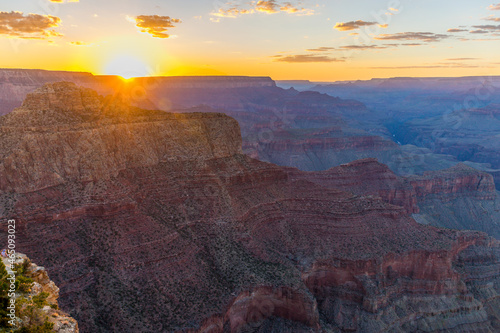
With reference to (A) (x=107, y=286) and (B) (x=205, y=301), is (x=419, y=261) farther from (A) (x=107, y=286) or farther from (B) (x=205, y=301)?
(A) (x=107, y=286)

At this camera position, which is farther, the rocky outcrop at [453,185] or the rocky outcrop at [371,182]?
the rocky outcrop at [453,185]

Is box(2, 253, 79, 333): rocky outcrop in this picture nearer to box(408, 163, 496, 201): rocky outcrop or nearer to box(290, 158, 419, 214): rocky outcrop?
box(290, 158, 419, 214): rocky outcrop

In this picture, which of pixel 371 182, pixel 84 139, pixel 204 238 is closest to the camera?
pixel 84 139

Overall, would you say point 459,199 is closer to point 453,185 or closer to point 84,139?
point 453,185

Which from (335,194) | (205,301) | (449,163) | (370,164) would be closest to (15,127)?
(205,301)

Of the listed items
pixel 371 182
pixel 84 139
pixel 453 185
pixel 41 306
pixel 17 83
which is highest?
pixel 17 83

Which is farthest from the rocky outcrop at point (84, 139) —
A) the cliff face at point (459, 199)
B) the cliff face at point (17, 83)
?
the cliff face at point (17, 83)

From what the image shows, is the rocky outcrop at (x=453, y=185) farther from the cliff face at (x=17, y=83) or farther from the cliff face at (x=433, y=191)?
the cliff face at (x=17, y=83)

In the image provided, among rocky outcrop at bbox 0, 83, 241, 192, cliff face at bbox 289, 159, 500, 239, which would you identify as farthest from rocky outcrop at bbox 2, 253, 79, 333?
cliff face at bbox 289, 159, 500, 239

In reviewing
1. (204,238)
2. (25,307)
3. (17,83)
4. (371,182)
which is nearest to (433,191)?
(371,182)
